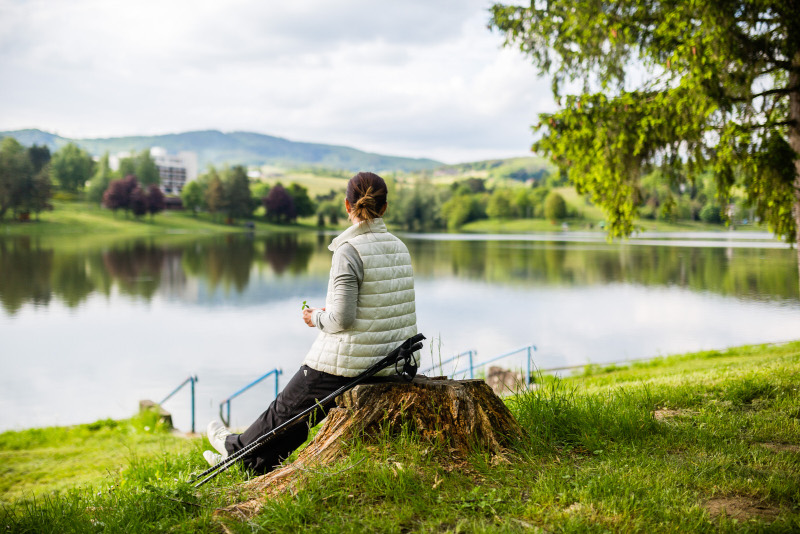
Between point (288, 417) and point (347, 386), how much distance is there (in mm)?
508

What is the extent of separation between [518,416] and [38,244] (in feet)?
266

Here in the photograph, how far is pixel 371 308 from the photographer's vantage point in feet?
12.5

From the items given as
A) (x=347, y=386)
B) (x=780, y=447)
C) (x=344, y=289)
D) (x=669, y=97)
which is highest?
(x=669, y=97)

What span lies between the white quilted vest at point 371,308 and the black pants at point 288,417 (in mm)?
102

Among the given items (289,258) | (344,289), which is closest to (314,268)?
(289,258)

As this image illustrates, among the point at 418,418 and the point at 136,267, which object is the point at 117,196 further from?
the point at 418,418

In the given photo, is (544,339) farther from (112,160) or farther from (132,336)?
(112,160)

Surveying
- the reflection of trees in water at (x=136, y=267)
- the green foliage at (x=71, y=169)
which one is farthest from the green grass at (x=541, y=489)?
the green foliage at (x=71, y=169)

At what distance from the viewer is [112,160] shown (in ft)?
592

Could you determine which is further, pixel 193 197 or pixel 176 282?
pixel 193 197

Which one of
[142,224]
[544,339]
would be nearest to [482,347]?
[544,339]

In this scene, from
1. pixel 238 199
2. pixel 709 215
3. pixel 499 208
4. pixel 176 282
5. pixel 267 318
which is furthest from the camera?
pixel 499 208

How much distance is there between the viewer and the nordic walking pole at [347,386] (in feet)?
12.7

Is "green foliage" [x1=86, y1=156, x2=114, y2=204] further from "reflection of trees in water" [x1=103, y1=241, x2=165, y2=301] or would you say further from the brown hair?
the brown hair
